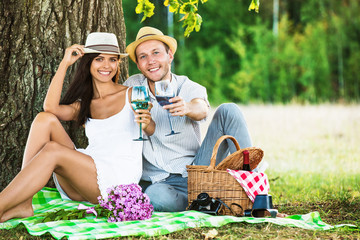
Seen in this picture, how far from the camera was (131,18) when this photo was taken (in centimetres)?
2456

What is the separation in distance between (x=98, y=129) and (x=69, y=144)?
28 cm

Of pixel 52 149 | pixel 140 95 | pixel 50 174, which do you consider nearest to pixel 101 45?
pixel 140 95

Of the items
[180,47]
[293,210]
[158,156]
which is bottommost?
[293,210]

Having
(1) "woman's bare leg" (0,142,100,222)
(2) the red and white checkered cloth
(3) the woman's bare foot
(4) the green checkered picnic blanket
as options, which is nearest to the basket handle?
(2) the red and white checkered cloth

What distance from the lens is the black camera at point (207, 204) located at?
3.83 metres

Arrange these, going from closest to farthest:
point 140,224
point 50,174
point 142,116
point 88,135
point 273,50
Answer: point 140,224 → point 50,174 → point 142,116 → point 88,135 → point 273,50

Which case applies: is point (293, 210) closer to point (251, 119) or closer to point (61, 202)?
point (61, 202)

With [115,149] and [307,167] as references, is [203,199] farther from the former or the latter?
[307,167]

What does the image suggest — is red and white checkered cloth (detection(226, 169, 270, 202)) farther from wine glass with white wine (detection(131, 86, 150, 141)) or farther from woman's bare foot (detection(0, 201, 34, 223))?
woman's bare foot (detection(0, 201, 34, 223))

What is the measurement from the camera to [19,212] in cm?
386

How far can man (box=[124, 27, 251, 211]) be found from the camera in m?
4.30

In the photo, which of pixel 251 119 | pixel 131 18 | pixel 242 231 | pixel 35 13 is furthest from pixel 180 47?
pixel 242 231

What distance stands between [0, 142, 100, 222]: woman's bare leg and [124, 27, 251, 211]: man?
0.53 m

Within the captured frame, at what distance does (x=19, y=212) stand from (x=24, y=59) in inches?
62.8
